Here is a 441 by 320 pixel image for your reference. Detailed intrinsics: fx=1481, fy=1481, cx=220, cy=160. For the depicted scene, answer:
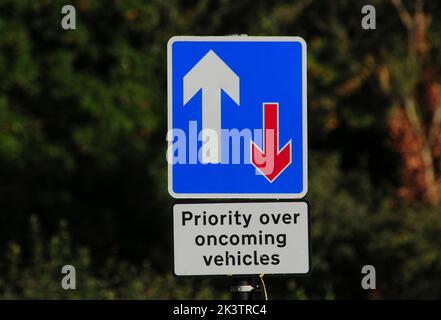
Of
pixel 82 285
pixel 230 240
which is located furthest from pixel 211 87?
pixel 82 285

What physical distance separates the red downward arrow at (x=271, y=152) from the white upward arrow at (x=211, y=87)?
0.15 metres

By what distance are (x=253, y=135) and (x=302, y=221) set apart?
0.44 m

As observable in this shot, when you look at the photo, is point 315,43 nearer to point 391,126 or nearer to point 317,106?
point 317,106

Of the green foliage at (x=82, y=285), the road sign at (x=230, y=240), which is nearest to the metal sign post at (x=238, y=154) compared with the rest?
the road sign at (x=230, y=240)

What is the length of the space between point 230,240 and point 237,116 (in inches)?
21.5

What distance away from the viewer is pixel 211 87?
6.55 metres

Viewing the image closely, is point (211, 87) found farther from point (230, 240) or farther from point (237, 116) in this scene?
point (230, 240)

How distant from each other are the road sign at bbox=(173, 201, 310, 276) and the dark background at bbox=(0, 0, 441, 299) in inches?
469

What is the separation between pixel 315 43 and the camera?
2439 centimetres

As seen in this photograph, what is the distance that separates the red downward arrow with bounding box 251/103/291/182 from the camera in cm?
650

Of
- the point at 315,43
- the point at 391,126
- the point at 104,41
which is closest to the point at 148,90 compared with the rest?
the point at 104,41

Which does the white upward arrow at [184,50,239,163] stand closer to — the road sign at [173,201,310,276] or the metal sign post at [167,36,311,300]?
the metal sign post at [167,36,311,300]

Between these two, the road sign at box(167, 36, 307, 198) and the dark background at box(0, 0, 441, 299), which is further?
the dark background at box(0, 0, 441, 299)

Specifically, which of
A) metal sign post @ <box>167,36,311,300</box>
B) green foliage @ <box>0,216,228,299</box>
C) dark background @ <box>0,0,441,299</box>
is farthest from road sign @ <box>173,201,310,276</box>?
dark background @ <box>0,0,441,299</box>
